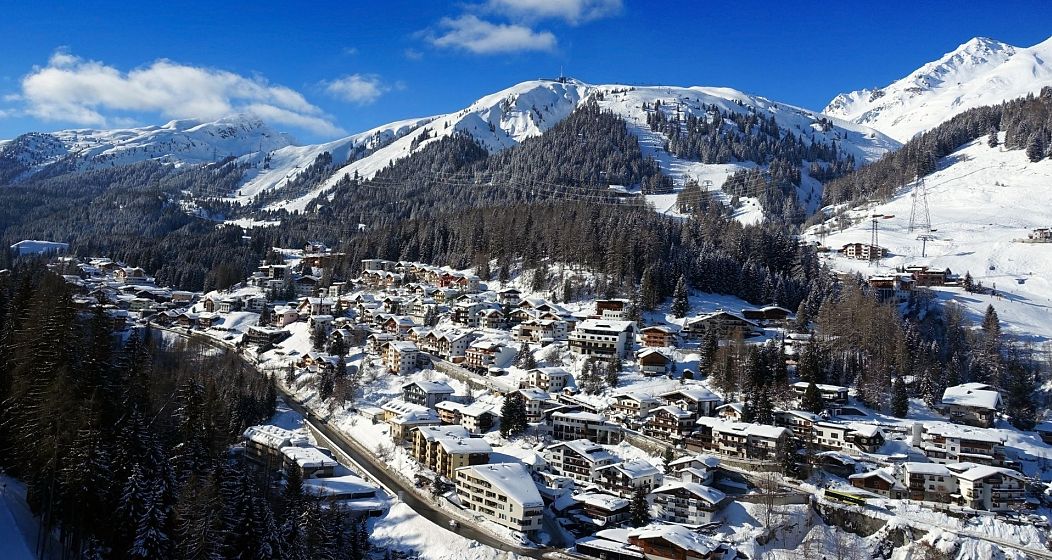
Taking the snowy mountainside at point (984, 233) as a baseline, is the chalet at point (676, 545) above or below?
below

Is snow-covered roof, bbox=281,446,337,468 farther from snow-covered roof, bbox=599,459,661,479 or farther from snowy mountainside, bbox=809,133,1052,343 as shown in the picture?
snowy mountainside, bbox=809,133,1052,343

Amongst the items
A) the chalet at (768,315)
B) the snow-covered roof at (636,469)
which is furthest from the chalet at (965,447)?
the chalet at (768,315)

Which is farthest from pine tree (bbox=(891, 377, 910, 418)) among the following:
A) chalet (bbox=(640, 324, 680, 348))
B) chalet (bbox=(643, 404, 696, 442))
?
chalet (bbox=(640, 324, 680, 348))

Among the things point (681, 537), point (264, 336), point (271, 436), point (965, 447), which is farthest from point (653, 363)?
point (264, 336)

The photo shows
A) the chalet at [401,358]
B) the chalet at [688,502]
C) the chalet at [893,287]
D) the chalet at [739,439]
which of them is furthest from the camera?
the chalet at [893,287]

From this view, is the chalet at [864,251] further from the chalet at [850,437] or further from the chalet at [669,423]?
the chalet at [669,423]

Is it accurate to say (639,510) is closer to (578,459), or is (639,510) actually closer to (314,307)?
(578,459)
